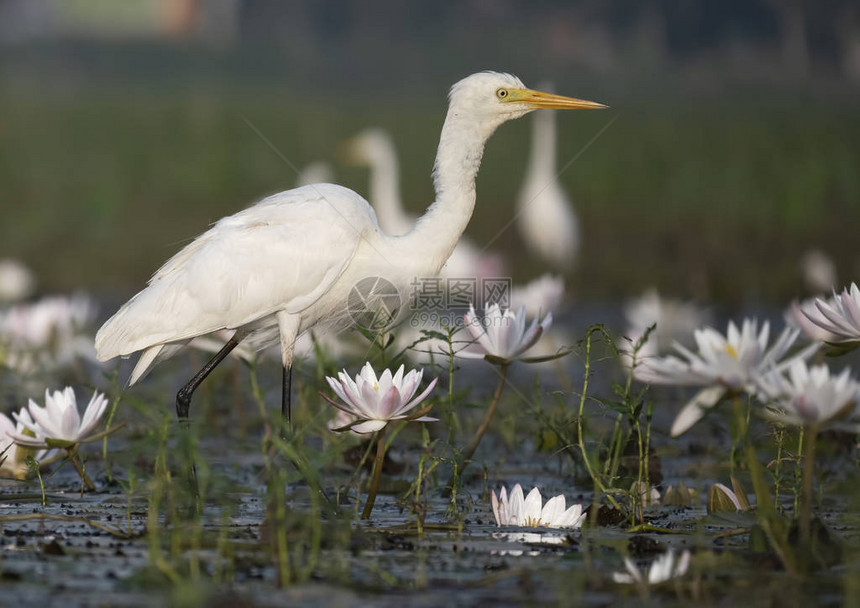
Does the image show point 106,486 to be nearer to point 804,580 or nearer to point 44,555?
point 44,555

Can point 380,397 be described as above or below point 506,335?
below

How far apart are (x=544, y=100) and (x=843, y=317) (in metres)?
2.03

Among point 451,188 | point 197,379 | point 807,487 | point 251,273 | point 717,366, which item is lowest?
point 807,487

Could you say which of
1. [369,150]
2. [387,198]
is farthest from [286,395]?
[369,150]

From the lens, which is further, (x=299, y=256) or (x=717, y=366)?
(x=299, y=256)

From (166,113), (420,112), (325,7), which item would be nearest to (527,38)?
(325,7)

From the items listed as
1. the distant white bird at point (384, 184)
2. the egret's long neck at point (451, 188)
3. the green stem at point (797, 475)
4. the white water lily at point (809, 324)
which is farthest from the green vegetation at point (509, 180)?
the green stem at point (797, 475)

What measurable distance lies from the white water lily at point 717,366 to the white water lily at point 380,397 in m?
0.88

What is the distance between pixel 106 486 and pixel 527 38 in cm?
3531

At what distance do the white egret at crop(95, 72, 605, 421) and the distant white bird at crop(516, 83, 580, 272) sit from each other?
6.44 m

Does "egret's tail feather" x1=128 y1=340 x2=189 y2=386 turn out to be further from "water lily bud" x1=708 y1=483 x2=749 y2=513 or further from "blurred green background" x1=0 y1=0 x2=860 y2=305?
"blurred green background" x1=0 y1=0 x2=860 y2=305

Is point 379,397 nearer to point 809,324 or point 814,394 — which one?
point 814,394

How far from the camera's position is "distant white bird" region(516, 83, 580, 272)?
476 inches

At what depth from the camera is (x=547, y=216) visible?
12.1m
